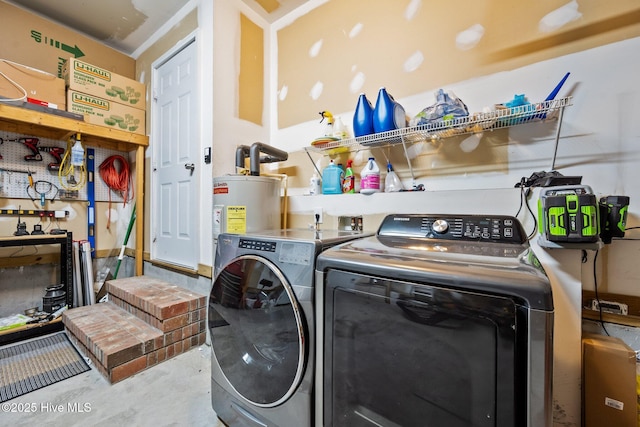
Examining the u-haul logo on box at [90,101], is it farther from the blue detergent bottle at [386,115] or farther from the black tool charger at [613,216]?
the black tool charger at [613,216]

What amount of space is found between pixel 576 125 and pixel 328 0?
6.85 feet

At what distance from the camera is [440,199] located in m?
1.48

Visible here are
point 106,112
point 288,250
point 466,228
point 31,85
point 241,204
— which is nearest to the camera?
point 288,250

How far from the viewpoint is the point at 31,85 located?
2338mm

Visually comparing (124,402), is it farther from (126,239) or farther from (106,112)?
(106,112)

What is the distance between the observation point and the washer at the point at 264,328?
998 mm

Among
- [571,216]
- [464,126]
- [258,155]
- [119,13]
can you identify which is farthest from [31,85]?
[571,216]

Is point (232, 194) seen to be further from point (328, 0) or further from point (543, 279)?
point (328, 0)

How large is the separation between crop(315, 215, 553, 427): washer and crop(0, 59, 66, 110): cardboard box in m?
3.18

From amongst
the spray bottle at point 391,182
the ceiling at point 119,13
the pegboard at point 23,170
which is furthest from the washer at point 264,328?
the pegboard at point 23,170

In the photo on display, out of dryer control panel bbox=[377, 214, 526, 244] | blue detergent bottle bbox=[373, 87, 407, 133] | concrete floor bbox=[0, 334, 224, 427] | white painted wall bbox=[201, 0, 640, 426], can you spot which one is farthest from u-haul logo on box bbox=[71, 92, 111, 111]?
dryer control panel bbox=[377, 214, 526, 244]

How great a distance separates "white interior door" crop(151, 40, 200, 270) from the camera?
7.84 feet

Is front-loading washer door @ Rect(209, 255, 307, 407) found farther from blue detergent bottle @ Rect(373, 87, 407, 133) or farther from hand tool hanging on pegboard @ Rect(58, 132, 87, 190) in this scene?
hand tool hanging on pegboard @ Rect(58, 132, 87, 190)

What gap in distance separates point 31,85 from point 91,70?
0.51m
